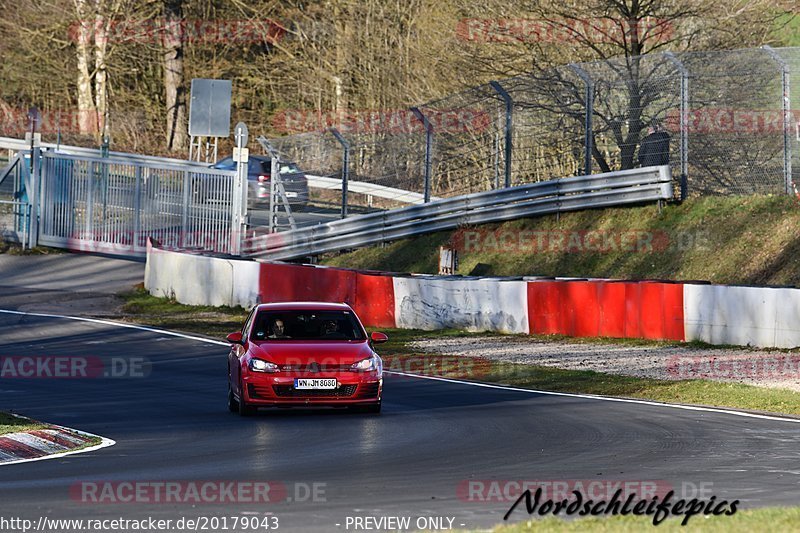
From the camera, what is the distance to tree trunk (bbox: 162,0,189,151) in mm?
54544

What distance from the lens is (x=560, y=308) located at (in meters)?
23.8

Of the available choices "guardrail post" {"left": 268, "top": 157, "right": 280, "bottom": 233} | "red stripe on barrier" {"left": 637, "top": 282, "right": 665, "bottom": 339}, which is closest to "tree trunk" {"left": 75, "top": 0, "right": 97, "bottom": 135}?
"guardrail post" {"left": 268, "top": 157, "right": 280, "bottom": 233}

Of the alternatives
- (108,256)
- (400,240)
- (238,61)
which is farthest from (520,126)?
(238,61)

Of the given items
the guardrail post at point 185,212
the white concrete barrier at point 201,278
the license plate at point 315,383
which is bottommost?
the license plate at point 315,383

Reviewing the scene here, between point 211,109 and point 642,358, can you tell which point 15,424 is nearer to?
point 642,358

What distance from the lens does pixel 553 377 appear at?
19734 mm

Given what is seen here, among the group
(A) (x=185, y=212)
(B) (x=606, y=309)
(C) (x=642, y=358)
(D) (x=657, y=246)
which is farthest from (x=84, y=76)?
(C) (x=642, y=358)

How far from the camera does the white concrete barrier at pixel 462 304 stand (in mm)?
24641

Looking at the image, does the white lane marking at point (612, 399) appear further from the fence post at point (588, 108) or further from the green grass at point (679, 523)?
the fence post at point (588, 108)

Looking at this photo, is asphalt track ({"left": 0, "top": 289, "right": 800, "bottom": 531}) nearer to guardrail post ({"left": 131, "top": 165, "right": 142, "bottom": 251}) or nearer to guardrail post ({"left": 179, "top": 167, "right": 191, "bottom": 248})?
guardrail post ({"left": 179, "top": 167, "right": 191, "bottom": 248})

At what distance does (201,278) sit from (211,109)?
235 inches

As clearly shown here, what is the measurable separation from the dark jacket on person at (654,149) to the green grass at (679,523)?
62.4 feet

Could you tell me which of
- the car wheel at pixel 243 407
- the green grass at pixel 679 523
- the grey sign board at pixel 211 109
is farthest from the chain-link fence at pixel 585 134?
the green grass at pixel 679 523

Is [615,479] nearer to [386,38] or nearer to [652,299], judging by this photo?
[652,299]
